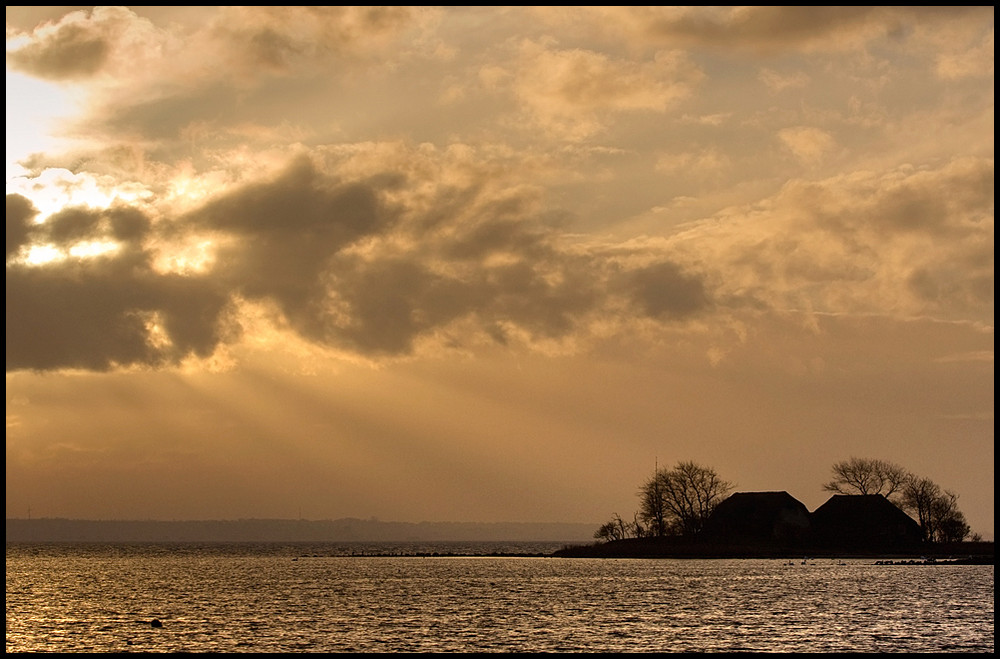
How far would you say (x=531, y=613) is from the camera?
206 feet

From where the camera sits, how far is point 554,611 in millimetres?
64188

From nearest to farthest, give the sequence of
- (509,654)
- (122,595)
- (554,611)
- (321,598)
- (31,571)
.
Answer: (509,654) → (554,611) → (321,598) → (122,595) → (31,571)

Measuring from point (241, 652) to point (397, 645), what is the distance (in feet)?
23.1

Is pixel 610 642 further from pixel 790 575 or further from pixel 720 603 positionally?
pixel 790 575

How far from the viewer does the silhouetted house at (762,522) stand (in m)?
137

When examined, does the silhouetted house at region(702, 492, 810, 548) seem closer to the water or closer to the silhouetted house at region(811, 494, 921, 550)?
the silhouetted house at region(811, 494, 921, 550)

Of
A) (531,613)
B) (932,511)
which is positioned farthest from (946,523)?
(531,613)

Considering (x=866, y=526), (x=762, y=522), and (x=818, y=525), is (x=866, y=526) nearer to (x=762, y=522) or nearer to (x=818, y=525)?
(x=818, y=525)

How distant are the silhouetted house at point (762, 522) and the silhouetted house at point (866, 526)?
271 centimetres

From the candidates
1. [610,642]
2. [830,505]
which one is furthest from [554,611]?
[830,505]

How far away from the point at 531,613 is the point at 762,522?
271 feet

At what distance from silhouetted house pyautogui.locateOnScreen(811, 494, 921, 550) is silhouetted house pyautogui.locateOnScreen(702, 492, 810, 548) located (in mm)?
2705

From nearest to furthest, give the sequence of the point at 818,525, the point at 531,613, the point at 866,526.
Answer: the point at 531,613 → the point at 866,526 → the point at 818,525

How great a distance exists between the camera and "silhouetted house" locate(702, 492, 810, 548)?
137125mm
